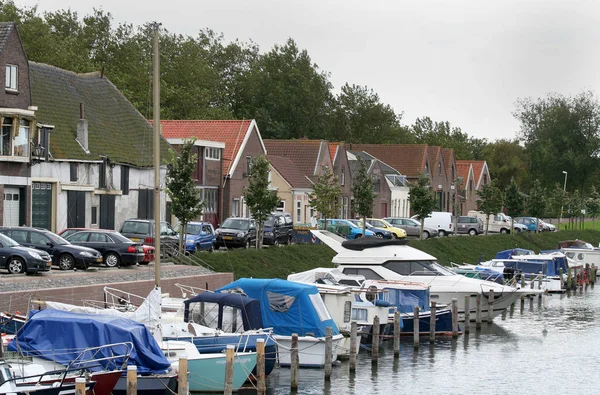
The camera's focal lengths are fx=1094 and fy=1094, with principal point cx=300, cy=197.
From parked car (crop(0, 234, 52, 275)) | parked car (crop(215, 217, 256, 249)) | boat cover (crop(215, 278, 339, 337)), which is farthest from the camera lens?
parked car (crop(215, 217, 256, 249))

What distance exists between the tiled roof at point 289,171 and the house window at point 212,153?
10.5m

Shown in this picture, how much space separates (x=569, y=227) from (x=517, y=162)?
72.5ft

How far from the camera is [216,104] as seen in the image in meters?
122

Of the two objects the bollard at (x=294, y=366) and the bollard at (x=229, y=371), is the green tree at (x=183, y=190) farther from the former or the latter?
the bollard at (x=229, y=371)

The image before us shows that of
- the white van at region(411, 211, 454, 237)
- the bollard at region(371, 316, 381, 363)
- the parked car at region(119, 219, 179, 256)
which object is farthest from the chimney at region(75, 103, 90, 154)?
the white van at region(411, 211, 454, 237)

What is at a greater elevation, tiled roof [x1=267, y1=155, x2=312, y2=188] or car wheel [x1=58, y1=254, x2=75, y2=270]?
tiled roof [x1=267, y1=155, x2=312, y2=188]

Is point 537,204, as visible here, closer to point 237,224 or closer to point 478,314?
point 237,224

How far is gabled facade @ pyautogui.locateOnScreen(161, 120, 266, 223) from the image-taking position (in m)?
72.2

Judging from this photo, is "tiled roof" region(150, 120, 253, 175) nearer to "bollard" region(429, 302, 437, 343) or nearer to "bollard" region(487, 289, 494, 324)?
"bollard" region(487, 289, 494, 324)

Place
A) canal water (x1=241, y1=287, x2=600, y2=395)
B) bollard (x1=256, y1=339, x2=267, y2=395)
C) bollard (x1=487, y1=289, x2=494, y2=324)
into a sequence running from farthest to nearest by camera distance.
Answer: bollard (x1=487, y1=289, x2=494, y2=324) → canal water (x1=241, y1=287, x2=600, y2=395) → bollard (x1=256, y1=339, x2=267, y2=395)

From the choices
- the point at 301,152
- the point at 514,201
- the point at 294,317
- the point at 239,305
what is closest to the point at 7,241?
the point at 239,305

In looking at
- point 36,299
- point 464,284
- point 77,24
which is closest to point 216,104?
point 77,24

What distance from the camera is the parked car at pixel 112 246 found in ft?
149

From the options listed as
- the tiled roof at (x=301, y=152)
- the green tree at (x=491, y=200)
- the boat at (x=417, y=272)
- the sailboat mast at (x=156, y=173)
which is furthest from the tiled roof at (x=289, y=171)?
the sailboat mast at (x=156, y=173)
